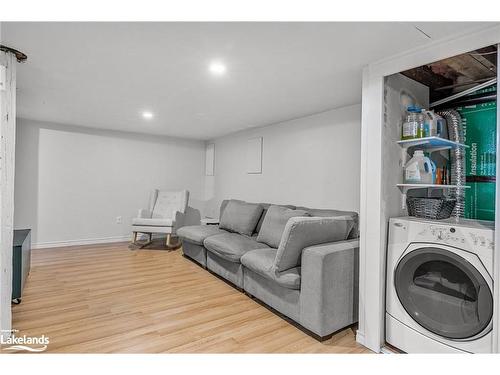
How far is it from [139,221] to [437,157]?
13.4 feet

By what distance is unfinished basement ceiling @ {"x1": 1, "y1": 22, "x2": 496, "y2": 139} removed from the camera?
1.60m

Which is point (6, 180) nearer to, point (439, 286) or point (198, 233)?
point (198, 233)

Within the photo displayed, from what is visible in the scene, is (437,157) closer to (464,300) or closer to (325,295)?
(464,300)

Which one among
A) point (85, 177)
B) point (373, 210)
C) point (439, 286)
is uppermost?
point (85, 177)

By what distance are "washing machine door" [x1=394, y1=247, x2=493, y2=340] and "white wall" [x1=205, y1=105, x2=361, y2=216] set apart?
1318 millimetres

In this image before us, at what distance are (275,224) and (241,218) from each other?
0.78 meters

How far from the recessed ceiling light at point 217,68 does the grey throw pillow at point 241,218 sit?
190cm

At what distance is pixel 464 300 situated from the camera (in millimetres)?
1571

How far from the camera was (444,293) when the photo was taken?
166 centimetres

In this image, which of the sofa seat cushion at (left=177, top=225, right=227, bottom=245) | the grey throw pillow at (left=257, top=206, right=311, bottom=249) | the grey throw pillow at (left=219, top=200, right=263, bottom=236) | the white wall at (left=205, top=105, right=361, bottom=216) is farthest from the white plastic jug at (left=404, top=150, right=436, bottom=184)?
the sofa seat cushion at (left=177, top=225, right=227, bottom=245)

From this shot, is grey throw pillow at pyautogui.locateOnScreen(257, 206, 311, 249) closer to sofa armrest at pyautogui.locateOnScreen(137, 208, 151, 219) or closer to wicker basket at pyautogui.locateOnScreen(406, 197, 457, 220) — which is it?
wicker basket at pyautogui.locateOnScreen(406, 197, 457, 220)

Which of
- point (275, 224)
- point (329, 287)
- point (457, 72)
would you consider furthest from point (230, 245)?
point (457, 72)

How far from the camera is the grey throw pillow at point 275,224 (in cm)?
291
